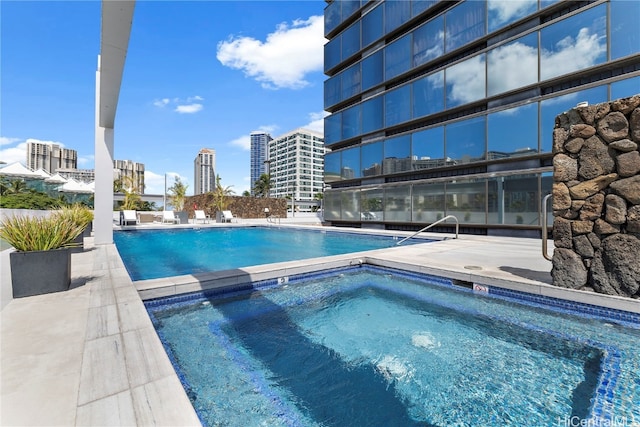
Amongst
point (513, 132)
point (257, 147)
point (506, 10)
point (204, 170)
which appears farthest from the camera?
point (257, 147)

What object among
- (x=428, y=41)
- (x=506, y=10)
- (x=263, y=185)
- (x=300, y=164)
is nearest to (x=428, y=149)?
(x=428, y=41)

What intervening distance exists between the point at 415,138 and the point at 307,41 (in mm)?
16484

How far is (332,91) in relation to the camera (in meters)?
21.9

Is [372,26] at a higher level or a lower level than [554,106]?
higher

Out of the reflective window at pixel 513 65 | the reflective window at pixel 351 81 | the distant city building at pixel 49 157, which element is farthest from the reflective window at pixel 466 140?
the distant city building at pixel 49 157

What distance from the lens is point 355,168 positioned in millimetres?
19734

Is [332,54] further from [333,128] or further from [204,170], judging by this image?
[204,170]

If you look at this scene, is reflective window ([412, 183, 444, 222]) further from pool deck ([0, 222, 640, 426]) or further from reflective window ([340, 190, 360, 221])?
pool deck ([0, 222, 640, 426])

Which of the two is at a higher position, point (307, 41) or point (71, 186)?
point (307, 41)

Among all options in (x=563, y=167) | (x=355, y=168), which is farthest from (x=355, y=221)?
(x=563, y=167)

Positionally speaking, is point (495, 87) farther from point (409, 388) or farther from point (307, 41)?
point (307, 41)

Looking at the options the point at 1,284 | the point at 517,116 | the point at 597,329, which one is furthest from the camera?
the point at 517,116

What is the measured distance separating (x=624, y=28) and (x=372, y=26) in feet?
41.8

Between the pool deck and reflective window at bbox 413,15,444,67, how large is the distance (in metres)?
14.3
